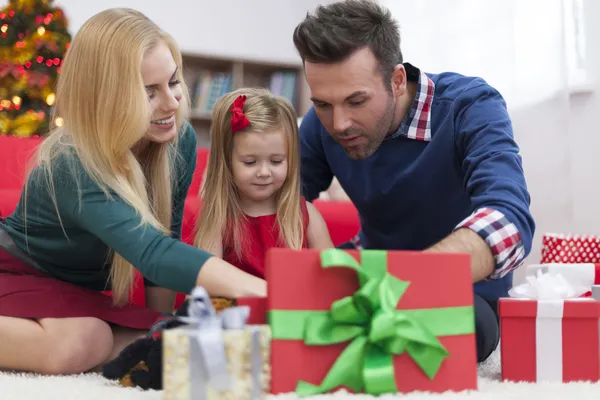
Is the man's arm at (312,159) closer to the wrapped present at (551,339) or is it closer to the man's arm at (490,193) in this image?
the man's arm at (490,193)

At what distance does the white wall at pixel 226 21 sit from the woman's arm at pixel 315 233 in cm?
279

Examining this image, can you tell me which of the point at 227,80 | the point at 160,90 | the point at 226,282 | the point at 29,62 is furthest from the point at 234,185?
the point at 227,80

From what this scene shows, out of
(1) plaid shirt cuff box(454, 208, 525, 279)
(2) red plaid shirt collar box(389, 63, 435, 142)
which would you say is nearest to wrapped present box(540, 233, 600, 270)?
(2) red plaid shirt collar box(389, 63, 435, 142)

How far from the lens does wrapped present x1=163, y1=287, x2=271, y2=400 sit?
0.87 m

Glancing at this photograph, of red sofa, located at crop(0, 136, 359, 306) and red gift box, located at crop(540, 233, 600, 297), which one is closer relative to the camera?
red sofa, located at crop(0, 136, 359, 306)

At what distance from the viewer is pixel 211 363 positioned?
0.86 metres

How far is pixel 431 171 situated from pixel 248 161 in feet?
1.39

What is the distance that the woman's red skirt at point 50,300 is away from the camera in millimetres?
1438

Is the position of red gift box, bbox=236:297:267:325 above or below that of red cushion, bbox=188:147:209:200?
below

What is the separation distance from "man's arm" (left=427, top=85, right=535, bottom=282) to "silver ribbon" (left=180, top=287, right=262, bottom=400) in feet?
1.27

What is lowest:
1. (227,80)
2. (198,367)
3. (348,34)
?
(198,367)

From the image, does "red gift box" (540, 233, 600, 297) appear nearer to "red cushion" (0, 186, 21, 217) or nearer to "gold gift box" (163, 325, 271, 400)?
A: "gold gift box" (163, 325, 271, 400)

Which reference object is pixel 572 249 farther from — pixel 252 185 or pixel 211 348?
pixel 211 348

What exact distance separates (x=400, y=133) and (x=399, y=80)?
0.40ft
